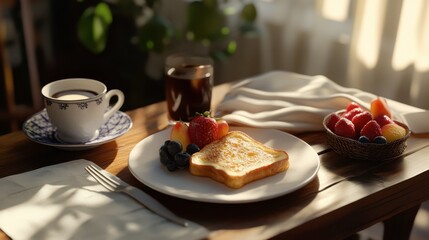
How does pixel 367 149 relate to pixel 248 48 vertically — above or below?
above

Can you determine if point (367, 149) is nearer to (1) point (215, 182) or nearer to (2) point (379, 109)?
(2) point (379, 109)

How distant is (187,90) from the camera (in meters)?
1.45

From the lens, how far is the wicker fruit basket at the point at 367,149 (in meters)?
1.22

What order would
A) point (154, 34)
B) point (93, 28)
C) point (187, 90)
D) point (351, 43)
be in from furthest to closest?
point (154, 34)
point (351, 43)
point (93, 28)
point (187, 90)

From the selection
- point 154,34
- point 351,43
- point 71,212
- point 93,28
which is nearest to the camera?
point 71,212

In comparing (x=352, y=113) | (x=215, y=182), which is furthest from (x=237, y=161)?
(x=352, y=113)

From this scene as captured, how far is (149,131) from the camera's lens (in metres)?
1.42

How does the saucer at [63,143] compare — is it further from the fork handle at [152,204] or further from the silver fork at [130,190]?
the fork handle at [152,204]

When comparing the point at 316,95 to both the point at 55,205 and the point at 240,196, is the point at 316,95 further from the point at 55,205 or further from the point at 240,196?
the point at 55,205

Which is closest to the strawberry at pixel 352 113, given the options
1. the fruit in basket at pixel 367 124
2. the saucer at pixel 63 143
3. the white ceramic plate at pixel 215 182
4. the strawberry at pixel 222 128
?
the fruit in basket at pixel 367 124

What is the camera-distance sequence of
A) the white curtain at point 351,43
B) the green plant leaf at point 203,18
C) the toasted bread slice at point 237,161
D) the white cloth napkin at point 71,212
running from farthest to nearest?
the green plant leaf at point 203,18 → the white curtain at point 351,43 → the toasted bread slice at point 237,161 → the white cloth napkin at point 71,212

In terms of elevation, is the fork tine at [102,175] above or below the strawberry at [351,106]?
below

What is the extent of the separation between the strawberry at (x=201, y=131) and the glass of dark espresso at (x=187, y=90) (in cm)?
20

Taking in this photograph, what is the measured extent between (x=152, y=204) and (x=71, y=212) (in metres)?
0.13
